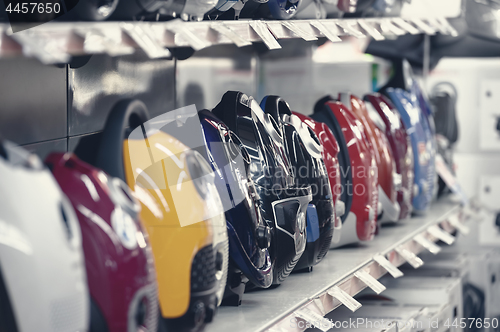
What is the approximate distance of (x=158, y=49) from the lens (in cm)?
113

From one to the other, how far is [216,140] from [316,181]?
0.44m

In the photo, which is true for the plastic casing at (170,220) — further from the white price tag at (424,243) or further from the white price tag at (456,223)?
the white price tag at (456,223)

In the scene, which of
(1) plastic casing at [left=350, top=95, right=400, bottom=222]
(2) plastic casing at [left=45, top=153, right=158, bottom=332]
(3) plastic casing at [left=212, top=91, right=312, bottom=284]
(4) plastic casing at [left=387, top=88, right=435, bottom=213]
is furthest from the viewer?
(4) plastic casing at [left=387, top=88, right=435, bottom=213]

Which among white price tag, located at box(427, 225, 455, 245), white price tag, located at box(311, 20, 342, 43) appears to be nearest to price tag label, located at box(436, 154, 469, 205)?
white price tag, located at box(427, 225, 455, 245)

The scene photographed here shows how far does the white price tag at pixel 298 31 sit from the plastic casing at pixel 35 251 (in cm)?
96

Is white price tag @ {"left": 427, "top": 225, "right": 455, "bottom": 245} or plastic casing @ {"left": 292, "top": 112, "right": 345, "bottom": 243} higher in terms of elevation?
plastic casing @ {"left": 292, "top": 112, "right": 345, "bottom": 243}

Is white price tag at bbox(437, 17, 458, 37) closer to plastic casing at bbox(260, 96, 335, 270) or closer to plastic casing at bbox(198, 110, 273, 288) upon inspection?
plastic casing at bbox(260, 96, 335, 270)

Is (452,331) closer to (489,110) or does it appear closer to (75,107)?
(489,110)

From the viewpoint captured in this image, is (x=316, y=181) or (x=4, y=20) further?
(x=316, y=181)

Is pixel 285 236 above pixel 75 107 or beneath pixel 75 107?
beneath

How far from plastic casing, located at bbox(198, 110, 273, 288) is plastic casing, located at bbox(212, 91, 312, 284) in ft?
0.32

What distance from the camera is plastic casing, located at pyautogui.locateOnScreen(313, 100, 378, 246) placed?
7.04ft

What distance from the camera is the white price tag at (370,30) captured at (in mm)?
2223

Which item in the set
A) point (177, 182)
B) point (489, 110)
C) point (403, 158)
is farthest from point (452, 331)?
point (177, 182)
